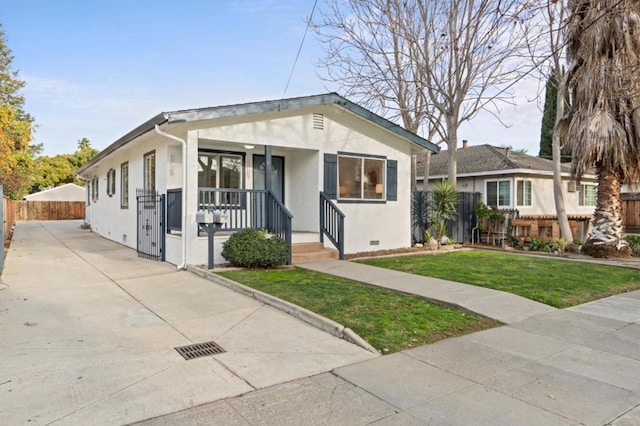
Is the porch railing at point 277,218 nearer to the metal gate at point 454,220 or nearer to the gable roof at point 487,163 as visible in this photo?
the metal gate at point 454,220

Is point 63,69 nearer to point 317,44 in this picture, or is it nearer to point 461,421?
point 317,44

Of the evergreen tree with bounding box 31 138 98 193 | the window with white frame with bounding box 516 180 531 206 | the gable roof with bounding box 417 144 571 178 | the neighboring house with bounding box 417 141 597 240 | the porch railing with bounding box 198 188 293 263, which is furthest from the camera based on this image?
the evergreen tree with bounding box 31 138 98 193

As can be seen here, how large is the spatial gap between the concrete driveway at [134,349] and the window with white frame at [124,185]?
240 inches

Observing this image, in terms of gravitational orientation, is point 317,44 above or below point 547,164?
above

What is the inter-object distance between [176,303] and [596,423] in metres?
5.16

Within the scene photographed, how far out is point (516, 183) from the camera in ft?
59.1

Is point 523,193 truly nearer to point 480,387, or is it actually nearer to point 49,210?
point 480,387

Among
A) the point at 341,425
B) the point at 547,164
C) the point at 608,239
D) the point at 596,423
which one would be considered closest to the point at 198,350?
the point at 341,425

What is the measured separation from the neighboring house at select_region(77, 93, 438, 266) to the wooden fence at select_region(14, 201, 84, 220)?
1072 inches

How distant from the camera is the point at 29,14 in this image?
11.7 meters

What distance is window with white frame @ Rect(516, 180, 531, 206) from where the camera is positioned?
18.1 metres

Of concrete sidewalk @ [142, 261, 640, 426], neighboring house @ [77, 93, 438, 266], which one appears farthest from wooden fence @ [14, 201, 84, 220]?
concrete sidewalk @ [142, 261, 640, 426]

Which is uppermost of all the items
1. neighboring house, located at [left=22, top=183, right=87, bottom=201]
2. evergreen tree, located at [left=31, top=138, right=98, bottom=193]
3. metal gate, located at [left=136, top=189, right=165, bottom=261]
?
evergreen tree, located at [left=31, top=138, right=98, bottom=193]

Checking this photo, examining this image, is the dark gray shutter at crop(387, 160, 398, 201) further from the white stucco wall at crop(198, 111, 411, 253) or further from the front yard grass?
the front yard grass
